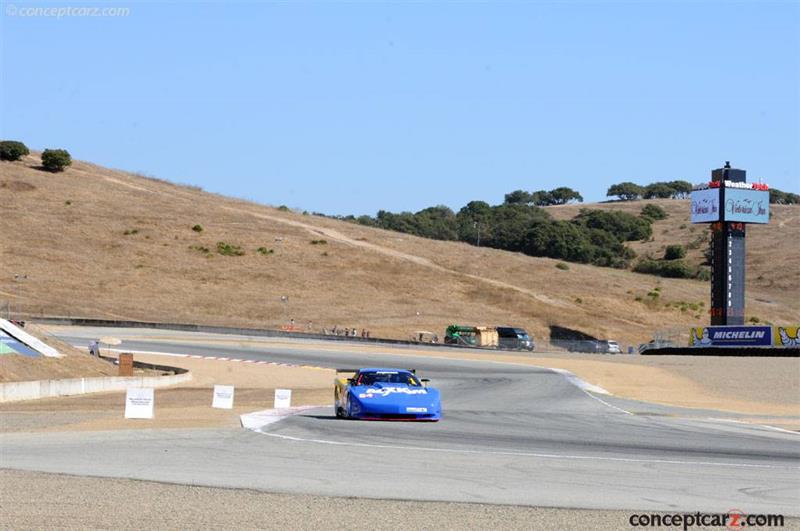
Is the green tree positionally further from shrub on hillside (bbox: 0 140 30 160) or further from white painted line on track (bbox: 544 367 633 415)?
white painted line on track (bbox: 544 367 633 415)

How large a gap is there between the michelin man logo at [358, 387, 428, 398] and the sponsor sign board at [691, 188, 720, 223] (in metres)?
53.8

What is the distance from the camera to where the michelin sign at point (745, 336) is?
2555 inches

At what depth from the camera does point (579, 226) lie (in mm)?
168000

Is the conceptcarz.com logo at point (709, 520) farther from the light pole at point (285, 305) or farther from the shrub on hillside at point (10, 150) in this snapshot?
the shrub on hillside at point (10, 150)

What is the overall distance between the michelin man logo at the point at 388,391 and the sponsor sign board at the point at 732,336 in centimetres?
4718

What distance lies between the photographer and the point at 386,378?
2439cm

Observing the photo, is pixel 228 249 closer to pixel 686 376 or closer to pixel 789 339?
pixel 789 339

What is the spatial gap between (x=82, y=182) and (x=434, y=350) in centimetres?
7319

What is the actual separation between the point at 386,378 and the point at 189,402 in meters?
7.41

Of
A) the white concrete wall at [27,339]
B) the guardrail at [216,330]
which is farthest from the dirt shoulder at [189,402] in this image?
the guardrail at [216,330]

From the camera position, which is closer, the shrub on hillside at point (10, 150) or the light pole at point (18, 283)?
the light pole at point (18, 283)

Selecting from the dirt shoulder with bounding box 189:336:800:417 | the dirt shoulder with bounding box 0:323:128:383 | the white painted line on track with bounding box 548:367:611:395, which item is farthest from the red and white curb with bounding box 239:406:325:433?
the white painted line on track with bounding box 548:367:611:395

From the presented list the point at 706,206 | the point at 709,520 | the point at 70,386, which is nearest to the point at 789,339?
the point at 706,206

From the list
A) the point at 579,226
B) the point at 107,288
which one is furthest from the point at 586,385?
the point at 579,226
